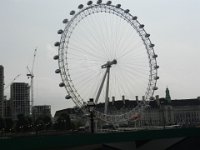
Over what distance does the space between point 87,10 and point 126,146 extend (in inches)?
804

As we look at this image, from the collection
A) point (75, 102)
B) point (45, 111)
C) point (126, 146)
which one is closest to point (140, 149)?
point (126, 146)

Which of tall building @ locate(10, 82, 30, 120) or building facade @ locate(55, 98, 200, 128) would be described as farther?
building facade @ locate(55, 98, 200, 128)

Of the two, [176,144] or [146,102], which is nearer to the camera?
[176,144]

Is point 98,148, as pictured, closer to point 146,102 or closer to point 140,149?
point 140,149

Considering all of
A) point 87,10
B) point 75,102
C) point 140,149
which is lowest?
point 140,149

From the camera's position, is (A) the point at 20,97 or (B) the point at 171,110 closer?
(A) the point at 20,97

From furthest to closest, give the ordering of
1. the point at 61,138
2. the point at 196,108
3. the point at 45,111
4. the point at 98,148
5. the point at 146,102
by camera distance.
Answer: the point at 196,108
the point at 45,111
the point at 146,102
the point at 98,148
the point at 61,138

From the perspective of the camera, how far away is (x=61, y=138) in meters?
29.3

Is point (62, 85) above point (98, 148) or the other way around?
above

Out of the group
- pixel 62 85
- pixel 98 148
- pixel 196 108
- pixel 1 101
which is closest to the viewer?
pixel 98 148

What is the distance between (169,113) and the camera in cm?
18288

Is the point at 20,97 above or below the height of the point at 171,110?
above

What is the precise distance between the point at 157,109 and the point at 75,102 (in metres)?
136

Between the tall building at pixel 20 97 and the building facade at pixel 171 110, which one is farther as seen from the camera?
the building facade at pixel 171 110
